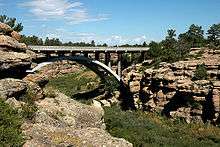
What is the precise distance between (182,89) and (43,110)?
28925 mm

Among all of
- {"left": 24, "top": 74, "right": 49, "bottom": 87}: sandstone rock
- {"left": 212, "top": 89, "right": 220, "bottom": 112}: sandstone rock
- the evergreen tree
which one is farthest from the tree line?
{"left": 24, "top": 74, "right": 49, "bottom": 87}: sandstone rock

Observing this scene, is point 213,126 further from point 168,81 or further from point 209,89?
point 168,81

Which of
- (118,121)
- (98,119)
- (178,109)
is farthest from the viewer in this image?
(178,109)

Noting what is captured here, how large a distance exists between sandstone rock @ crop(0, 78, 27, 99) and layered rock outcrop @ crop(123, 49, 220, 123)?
85.8 ft

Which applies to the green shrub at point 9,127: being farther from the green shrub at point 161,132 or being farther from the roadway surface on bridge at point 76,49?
the roadway surface on bridge at point 76,49

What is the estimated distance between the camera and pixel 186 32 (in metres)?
87.8

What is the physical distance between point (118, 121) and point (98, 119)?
16995mm

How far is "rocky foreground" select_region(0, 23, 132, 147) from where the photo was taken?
19.6 m

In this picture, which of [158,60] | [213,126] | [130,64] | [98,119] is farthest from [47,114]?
[130,64]

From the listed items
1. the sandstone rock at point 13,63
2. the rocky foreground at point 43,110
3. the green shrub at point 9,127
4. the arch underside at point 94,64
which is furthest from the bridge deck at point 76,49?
the green shrub at point 9,127

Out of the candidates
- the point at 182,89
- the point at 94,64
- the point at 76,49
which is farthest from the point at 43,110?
the point at 94,64

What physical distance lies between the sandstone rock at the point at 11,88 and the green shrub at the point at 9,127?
8.05 feet

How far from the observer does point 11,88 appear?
2412 cm

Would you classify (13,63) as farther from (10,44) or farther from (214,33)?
(214,33)
